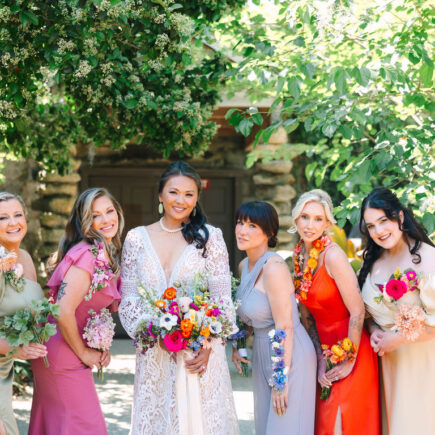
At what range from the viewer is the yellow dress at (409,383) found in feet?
10.8

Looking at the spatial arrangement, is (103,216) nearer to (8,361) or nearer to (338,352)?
(8,361)

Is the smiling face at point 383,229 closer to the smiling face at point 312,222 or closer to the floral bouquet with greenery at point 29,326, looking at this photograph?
the smiling face at point 312,222

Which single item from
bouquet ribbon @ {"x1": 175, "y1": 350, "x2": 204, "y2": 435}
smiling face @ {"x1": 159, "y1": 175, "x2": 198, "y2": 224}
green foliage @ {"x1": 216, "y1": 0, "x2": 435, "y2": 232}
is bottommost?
bouquet ribbon @ {"x1": 175, "y1": 350, "x2": 204, "y2": 435}

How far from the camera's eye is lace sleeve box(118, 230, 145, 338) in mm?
3188

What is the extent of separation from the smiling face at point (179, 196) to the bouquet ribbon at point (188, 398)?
2.62 ft

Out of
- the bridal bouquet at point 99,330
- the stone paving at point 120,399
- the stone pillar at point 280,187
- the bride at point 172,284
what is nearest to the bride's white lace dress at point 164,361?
the bride at point 172,284

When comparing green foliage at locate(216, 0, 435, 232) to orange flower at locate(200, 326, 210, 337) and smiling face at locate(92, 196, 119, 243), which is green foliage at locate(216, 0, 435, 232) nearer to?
smiling face at locate(92, 196, 119, 243)

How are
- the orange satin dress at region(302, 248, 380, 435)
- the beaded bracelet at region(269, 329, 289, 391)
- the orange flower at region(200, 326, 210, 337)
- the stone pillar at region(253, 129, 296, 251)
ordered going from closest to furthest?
the orange flower at region(200, 326, 210, 337)
the beaded bracelet at region(269, 329, 289, 391)
the orange satin dress at region(302, 248, 380, 435)
the stone pillar at region(253, 129, 296, 251)

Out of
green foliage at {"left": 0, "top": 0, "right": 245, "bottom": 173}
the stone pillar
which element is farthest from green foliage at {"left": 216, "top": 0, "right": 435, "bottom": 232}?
the stone pillar

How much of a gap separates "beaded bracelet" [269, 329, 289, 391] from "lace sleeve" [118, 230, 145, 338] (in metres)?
0.76

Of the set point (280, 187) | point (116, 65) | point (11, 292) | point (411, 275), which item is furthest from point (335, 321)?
point (280, 187)

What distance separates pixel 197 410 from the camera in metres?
3.14

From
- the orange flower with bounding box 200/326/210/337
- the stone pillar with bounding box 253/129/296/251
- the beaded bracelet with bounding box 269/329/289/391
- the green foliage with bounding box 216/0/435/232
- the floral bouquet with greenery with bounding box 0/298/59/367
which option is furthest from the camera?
the stone pillar with bounding box 253/129/296/251

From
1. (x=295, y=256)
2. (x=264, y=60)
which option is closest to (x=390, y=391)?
(x=295, y=256)
